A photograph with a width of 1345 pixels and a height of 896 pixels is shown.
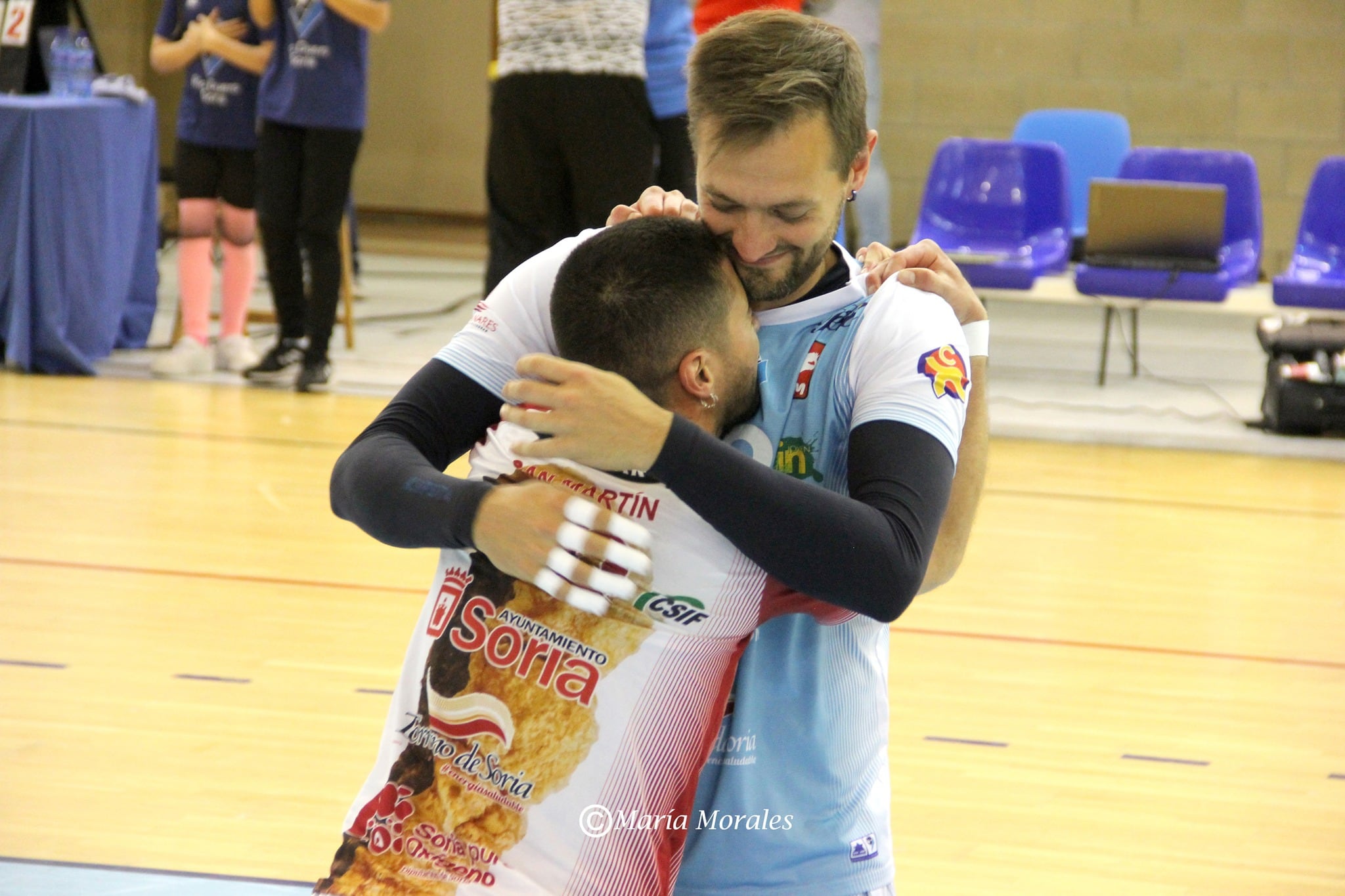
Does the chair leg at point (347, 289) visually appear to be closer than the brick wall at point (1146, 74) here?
Yes

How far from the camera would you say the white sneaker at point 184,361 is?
21.1 feet

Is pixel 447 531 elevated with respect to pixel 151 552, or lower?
elevated

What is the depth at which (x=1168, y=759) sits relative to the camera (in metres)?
3.00

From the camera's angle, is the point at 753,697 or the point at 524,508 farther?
the point at 753,697

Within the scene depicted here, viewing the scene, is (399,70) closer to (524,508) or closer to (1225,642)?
(1225,642)

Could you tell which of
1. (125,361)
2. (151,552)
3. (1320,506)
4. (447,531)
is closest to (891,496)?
(447,531)

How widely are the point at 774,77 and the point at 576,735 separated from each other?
2.06ft

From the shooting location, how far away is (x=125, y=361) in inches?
264

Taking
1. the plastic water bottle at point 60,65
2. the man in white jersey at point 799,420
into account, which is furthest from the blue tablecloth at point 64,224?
the man in white jersey at point 799,420

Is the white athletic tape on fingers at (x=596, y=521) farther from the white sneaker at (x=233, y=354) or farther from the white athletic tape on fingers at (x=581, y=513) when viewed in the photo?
the white sneaker at (x=233, y=354)

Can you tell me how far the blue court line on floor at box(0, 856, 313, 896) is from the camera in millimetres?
2258

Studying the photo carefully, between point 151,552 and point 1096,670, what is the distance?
240 cm

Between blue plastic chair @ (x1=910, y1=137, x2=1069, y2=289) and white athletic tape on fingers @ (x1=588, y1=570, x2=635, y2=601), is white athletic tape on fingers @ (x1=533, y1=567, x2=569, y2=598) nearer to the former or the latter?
white athletic tape on fingers @ (x1=588, y1=570, x2=635, y2=601)

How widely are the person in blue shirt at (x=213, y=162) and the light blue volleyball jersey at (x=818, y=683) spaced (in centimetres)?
503
